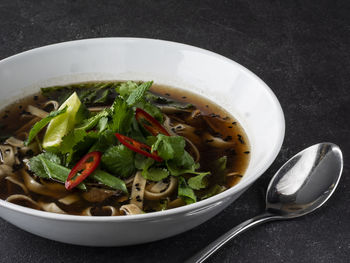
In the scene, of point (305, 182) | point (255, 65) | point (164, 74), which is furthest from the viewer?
point (255, 65)

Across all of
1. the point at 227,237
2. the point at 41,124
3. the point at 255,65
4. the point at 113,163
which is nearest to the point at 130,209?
the point at 113,163

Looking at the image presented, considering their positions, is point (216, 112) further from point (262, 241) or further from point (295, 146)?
point (262, 241)

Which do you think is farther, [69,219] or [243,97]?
[243,97]

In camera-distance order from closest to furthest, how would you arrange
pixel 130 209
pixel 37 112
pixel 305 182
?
1. pixel 130 209
2. pixel 305 182
3. pixel 37 112

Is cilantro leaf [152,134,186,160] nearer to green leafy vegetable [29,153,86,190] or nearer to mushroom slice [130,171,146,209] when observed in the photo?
mushroom slice [130,171,146,209]

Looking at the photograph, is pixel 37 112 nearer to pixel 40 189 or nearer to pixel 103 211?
pixel 40 189

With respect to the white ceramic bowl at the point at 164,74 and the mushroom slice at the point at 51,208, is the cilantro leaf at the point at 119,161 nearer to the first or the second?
the mushroom slice at the point at 51,208

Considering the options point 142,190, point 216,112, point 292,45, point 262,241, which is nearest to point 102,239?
point 142,190
